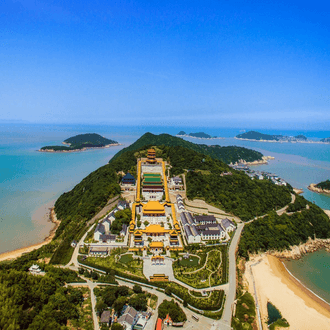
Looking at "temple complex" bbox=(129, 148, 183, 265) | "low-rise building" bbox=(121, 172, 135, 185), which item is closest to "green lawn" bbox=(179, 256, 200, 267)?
"temple complex" bbox=(129, 148, 183, 265)

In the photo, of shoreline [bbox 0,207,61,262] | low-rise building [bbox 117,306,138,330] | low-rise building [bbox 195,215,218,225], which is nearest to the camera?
low-rise building [bbox 117,306,138,330]

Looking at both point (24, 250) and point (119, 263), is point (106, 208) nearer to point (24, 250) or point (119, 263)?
point (24, 250)

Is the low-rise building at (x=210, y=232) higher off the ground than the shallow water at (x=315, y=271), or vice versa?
the low-rise building at (x=210, y=232)

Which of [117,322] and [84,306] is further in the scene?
[84,306]

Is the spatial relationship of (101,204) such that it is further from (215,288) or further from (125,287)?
(215,288)

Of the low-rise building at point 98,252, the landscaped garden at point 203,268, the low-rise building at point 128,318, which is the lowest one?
the landscaped garden at point 203,268

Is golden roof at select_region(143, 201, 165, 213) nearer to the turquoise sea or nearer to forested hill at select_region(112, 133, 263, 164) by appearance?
the turquoise sea

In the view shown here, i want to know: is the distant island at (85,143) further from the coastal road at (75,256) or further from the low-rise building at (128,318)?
the low-rise building at (128,318)

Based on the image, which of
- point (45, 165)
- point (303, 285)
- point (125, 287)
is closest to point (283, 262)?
point (303, 285)

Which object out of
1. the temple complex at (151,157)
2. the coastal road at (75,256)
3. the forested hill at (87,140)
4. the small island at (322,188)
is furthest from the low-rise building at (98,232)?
the forested hill at (87,140)
